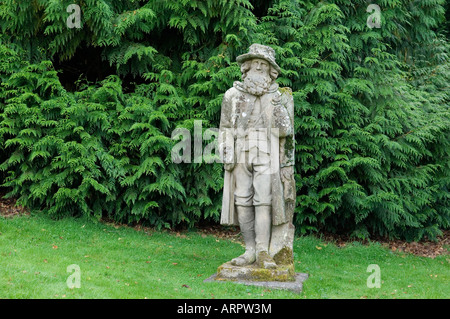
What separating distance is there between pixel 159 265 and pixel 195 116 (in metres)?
3.28

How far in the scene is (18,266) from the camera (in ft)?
22.1

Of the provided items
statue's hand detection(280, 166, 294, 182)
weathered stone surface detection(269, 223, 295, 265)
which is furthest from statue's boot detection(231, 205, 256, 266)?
statue's hand detection(280, 166, 294, 182)

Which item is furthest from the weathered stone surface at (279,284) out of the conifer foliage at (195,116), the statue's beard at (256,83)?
the conifer foliage at (195,116)

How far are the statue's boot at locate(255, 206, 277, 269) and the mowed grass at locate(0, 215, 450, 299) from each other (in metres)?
0.51

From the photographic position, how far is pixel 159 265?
7.81 meters

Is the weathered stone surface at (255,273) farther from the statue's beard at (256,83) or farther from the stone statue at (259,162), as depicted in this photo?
the statue's beard at (256,83)

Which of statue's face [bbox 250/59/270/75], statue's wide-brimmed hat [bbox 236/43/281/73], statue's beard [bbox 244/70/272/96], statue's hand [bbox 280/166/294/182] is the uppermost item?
statue's wide-brimmed hat [bbox 236/43/281/73]

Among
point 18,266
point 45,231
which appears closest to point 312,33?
point 45,231

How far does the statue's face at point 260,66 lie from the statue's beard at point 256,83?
0.14 ft

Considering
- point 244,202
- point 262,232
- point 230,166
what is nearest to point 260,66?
point 230,166

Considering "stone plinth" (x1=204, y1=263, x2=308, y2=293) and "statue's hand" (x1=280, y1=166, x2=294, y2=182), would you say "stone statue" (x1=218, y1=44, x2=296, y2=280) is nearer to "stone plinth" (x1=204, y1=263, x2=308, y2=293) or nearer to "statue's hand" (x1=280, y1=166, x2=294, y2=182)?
"statue's hand" (x1=280, y1=166, x2=294, y2=182)

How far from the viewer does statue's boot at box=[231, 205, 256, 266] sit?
22.1 ft

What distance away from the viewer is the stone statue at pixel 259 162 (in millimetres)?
6641

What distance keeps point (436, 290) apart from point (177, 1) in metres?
6.66
